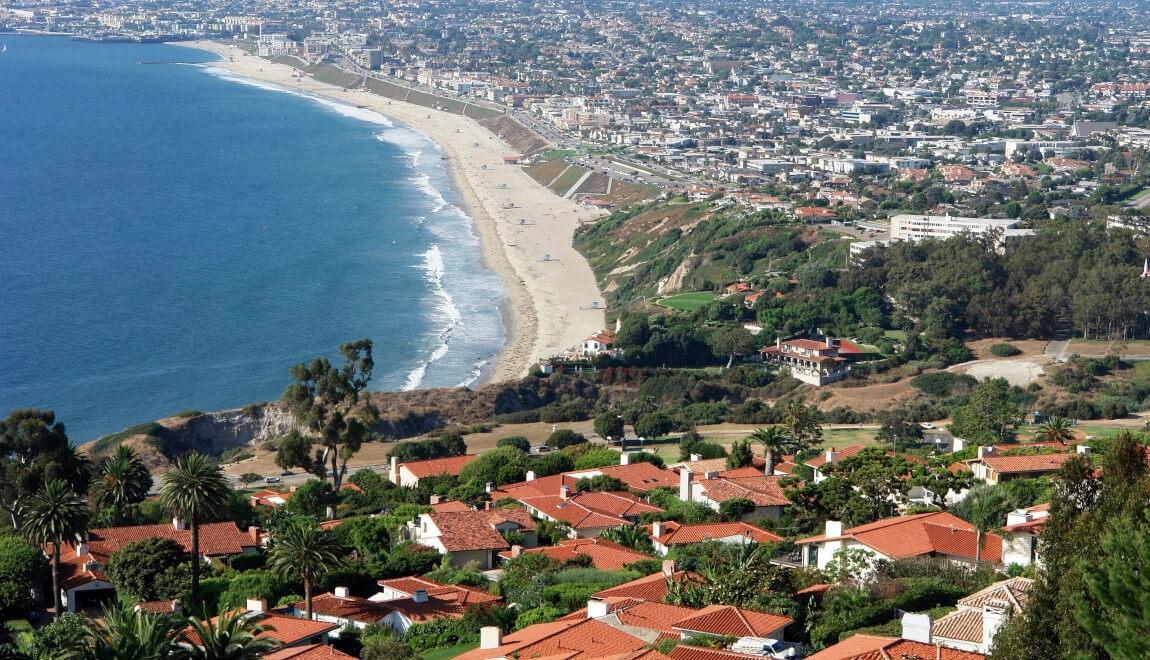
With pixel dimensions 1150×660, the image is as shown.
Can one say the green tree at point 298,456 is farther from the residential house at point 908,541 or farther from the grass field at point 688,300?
the grass field at point 688,300

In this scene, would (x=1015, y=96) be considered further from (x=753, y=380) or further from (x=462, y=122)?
(x=753, y=380)

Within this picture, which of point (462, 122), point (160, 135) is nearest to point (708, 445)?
point (160, 135)

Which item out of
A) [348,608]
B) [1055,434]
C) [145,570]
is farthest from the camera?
[1055,434]

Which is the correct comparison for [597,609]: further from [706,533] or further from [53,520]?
[53,520]

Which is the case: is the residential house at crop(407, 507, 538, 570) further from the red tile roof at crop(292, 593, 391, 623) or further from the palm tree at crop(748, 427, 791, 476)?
the palm tree at crop(748, 427, 791, 476)

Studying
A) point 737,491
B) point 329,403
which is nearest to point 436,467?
point 329,403

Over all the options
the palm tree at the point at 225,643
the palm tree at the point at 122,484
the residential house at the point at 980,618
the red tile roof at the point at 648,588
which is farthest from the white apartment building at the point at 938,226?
the palm tree at the point at 225,643
